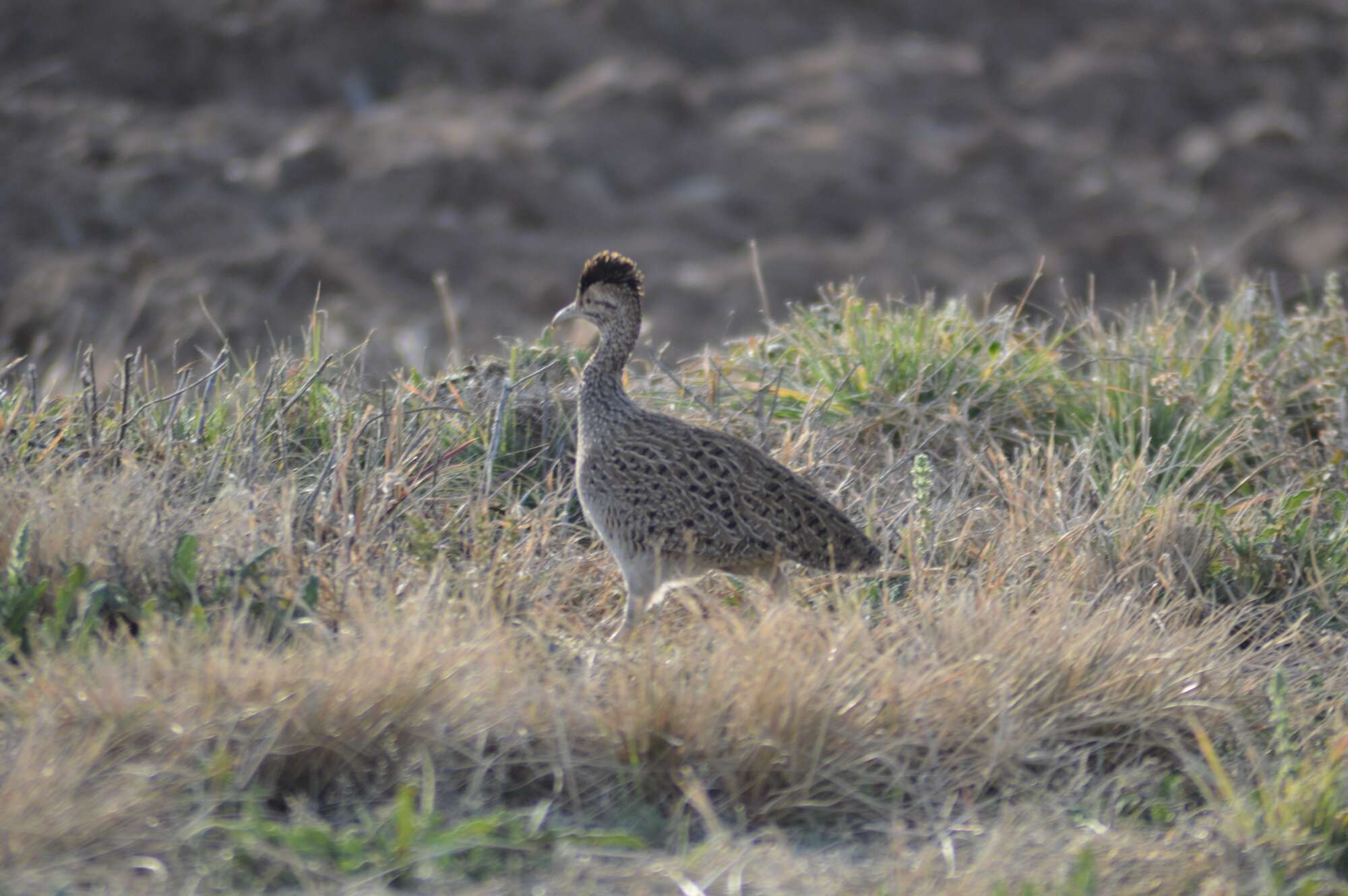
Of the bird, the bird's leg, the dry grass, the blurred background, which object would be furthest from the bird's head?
the blurred background

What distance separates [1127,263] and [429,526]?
14.7m

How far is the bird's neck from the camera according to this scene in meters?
5.30

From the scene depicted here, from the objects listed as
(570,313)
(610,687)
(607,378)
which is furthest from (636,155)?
(610,687)

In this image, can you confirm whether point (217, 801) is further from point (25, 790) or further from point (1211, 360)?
point (1211, 360)

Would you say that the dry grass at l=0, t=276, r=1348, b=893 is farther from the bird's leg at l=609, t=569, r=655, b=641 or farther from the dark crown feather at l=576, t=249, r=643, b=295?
the dark crown feather at l=576, t=249, r=643, b=295

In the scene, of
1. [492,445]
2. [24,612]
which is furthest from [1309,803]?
[24,612]

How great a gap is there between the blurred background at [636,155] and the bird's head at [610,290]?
8091 millimetres

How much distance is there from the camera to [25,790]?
11.2ft

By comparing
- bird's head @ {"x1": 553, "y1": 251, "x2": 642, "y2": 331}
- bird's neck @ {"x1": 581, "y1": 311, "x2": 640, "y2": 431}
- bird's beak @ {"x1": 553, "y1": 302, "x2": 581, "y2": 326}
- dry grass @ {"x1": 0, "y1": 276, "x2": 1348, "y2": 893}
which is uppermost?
bird's head @ {"x1": 553, "y1": 251, "x2": 642, "y2": 331}

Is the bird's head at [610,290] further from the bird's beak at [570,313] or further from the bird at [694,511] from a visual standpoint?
the bird at [694,511]

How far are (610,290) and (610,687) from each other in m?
1.83

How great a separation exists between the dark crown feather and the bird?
54 cm

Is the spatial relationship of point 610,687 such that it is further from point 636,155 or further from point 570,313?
point 636,155

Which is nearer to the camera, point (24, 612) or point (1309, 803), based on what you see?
point (1309, 803)
